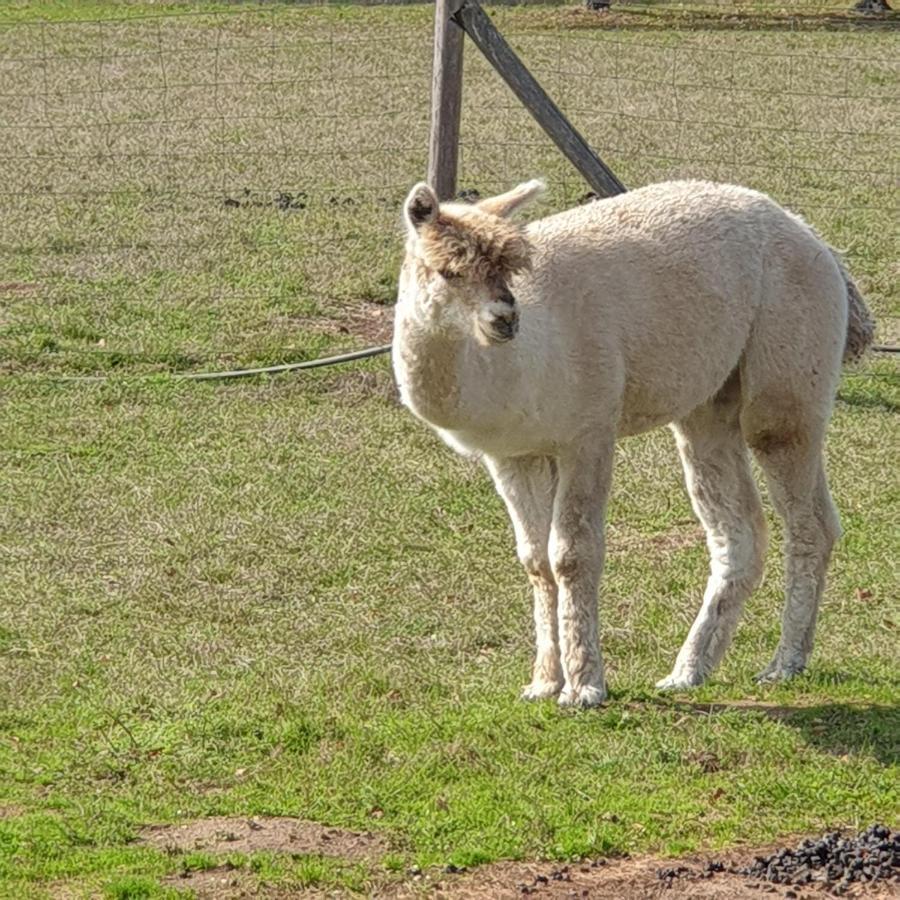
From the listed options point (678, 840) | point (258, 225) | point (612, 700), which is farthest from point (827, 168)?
point (678, 840)

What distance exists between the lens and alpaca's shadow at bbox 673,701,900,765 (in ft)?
19.9

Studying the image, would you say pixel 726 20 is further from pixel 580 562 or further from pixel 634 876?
pixel 634 876

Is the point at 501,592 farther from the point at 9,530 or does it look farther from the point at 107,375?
the point at 107,375

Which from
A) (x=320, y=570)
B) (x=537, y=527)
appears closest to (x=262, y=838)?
(x=537, y=527)

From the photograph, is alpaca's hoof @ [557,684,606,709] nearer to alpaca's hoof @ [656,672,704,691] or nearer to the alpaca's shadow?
the alpaca's shadow

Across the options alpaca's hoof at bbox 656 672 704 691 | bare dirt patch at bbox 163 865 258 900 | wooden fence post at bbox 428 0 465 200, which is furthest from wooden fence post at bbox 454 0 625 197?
bare dirt patch at bbox 163 865 258 900

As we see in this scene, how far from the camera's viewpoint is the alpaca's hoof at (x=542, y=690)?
21.7 ft

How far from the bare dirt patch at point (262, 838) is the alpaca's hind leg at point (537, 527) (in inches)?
52.3

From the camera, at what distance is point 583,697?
6453 mm

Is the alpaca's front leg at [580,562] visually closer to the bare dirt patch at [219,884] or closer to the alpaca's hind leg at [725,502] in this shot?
the alpaca's hind leg at [725,502]

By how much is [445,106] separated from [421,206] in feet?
17.1

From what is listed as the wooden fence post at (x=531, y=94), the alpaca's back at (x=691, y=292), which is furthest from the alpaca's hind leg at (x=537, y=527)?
the wooden fence post at (x=531, y=94)

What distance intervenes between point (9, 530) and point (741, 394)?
11.6 ft

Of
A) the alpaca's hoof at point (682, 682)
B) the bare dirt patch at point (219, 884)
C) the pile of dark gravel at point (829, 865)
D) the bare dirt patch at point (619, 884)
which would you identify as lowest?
the alpaca's hoof at point (682, 682)
